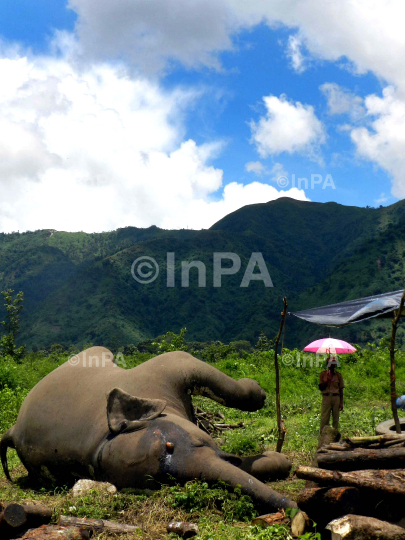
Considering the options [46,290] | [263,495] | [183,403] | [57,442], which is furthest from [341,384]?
[46,290]

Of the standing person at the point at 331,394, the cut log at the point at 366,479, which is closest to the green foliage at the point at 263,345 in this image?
the standing person at the point at 331,394

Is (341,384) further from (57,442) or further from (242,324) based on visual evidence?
(242,324)

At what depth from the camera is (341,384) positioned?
9148mm

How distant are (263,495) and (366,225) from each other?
344 feet

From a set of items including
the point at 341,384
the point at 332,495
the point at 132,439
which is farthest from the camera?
the point at 341,384

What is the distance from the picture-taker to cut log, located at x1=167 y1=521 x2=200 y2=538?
189 inches

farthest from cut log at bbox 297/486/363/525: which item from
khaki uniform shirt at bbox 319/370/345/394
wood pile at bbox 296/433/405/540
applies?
khaki uniform shirt at bbox 319/370/345/394

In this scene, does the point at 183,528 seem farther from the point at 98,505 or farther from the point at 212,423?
the point at 212,423

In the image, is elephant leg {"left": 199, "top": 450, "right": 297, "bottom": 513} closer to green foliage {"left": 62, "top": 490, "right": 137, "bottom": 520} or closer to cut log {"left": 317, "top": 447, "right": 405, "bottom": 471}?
cut log {"left": 317, "top": 447, "right": 405, "bottom": 471}

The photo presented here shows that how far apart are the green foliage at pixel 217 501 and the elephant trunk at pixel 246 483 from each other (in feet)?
0.21

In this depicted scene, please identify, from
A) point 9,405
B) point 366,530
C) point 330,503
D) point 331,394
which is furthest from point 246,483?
point 9,405

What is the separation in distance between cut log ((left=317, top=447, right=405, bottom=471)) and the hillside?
41025 millimetres

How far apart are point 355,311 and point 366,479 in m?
3.15

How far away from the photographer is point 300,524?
4.65m
